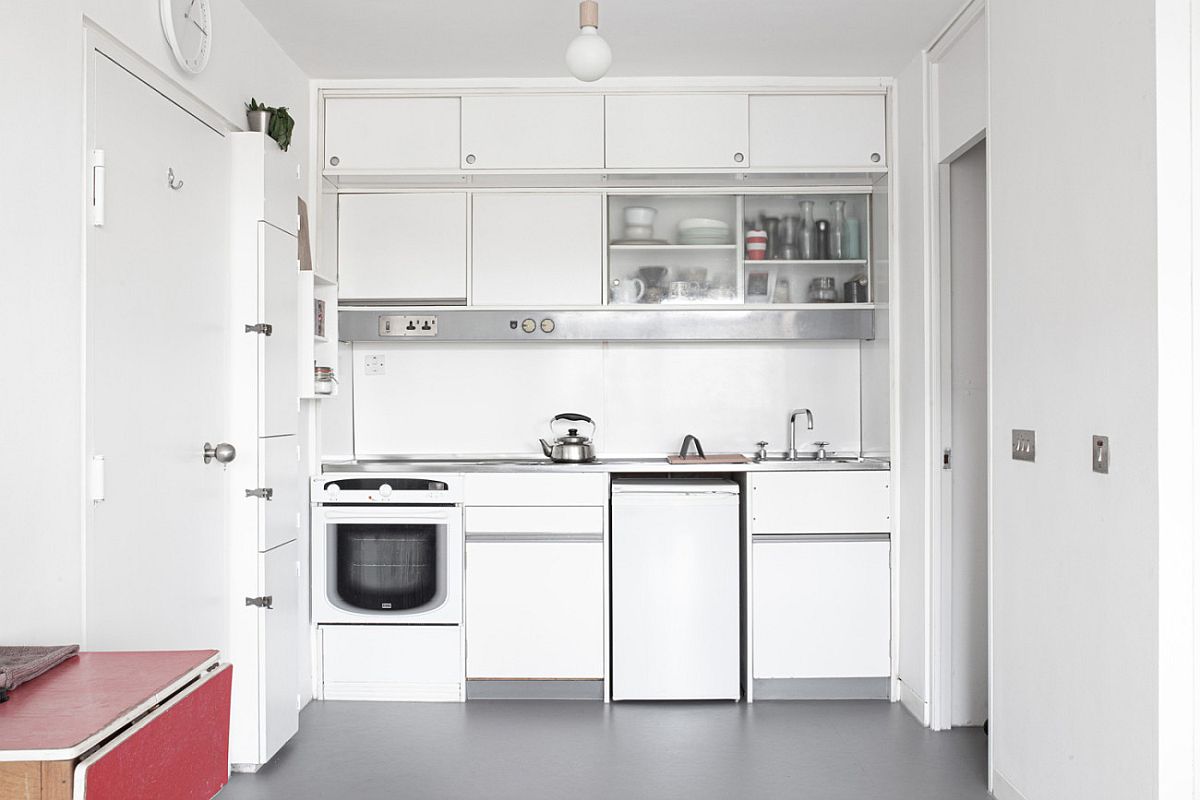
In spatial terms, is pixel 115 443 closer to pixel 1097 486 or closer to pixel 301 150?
pixel 301 150

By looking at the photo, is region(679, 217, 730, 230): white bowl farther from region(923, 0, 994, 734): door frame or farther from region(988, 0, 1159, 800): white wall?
region(988, 0, 1159, 800): white wall

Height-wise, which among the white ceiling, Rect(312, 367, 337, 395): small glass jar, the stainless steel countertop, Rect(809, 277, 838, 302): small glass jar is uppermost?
the white ceiling

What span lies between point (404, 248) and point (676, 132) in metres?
1.30

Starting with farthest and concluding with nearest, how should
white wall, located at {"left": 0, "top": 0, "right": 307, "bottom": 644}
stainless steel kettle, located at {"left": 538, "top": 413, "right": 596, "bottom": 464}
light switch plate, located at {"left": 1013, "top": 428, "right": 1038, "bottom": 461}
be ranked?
1. stainless steel kettle, located at {"left": 538, "top": 413, "right": 596, "bottom": 464}
2. light switch plate, located at {"left": 1013, "top": 428, "right": 1038, "bottom": 461}
3. white wall, located at {"left": 0, "top": 0, "right": 307, "bottom": 644}

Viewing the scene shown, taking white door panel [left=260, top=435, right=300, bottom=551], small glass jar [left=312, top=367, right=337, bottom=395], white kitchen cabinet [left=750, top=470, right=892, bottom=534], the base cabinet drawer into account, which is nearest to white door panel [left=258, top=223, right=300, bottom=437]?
white door panel [left=260, top=435, right=300, bottom=551]

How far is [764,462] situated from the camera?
154 inches

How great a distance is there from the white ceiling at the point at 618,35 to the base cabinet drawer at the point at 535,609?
78.2 inches

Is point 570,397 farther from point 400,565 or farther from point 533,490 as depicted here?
point 400,565

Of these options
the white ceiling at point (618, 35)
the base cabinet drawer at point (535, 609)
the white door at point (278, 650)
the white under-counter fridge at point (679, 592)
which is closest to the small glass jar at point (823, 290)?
the white ceiling at point (618, 35)

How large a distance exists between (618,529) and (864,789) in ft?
4.45

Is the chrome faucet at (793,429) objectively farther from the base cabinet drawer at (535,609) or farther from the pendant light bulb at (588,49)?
the pendant light bulb at (588,49)

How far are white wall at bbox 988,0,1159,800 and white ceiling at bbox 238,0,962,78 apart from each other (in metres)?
0.68

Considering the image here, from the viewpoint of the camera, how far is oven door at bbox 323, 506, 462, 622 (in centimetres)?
380

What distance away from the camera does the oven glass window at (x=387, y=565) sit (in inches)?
150
